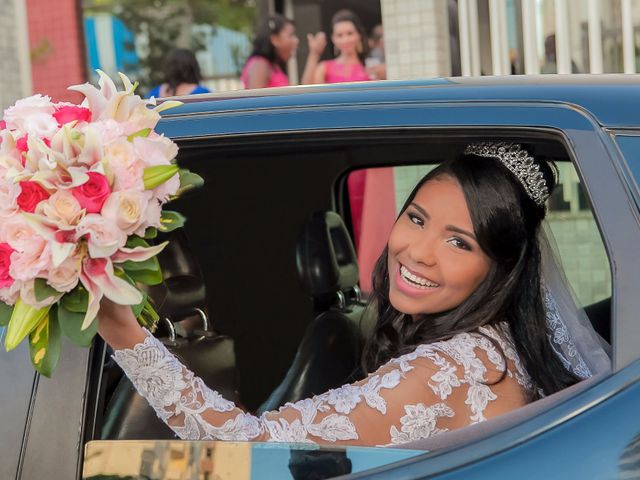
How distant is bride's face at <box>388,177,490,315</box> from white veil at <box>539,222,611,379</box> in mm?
183

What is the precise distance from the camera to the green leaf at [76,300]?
1.58 meters

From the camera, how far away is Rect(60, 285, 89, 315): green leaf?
1.58 meters

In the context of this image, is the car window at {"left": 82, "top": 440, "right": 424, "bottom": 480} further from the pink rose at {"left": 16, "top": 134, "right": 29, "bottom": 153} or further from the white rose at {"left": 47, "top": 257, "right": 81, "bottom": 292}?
the pink rose at {"left": 16, "top": 134, "right": 29, "bottom": 153}

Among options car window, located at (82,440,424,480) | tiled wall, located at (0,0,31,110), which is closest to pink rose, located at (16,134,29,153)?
car window, located at (82,440,424,480)

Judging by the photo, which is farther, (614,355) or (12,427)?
(12,427)

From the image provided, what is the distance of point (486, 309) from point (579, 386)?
533mm

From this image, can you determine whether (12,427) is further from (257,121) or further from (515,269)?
(515,269)

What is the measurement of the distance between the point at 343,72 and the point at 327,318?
3723mm

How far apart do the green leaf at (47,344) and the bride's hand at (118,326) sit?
68mm

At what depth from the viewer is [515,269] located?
2178 millimetres

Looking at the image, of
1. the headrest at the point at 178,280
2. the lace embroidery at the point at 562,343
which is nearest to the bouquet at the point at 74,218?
the headrest at the point at 178,280

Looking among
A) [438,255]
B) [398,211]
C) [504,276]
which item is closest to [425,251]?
[438,255]

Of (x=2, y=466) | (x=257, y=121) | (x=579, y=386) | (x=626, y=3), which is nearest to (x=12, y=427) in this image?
(x=2, y=466)

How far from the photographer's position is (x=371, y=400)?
1863 millimetres
